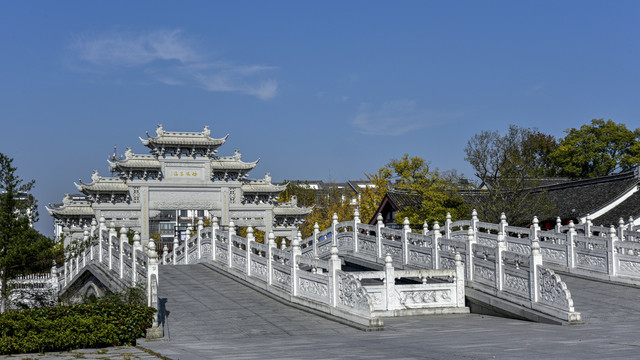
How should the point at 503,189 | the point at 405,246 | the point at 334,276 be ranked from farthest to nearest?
the point at 503,189 < the point at 405,246 < the point at 334,276

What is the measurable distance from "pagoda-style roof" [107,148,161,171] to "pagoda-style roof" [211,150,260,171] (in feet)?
11.4

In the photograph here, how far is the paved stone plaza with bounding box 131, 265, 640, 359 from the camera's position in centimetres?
990

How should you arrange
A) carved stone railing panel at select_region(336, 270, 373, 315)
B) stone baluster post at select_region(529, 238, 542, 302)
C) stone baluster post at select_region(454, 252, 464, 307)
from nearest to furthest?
carved stone railing panel at select_region(336, 270, 373, 315) < stone baluster post at select_region(529, 238, 542, 302) < stone baluster post at select_region(454, 252, 464, 307)

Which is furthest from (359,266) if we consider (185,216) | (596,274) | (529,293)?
(185,216)

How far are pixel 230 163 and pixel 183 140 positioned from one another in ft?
10.5

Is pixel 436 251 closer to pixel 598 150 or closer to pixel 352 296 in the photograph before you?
pixel 352 296

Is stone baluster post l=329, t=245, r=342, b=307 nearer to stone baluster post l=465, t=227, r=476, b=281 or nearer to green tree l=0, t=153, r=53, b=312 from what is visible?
stone baluster post l=465, t=227, r=476, b=281

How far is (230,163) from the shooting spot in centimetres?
4444

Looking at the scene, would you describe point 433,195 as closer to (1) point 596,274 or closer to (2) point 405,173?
(2) point 405,173

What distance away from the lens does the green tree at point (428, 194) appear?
39219 millimetres

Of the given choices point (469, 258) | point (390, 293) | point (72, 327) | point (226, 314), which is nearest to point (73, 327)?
point (72, 327)


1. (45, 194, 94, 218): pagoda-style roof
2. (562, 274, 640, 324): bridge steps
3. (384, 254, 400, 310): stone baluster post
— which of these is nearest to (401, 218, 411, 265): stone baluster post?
(562, 274, 640, 324): bridge steps

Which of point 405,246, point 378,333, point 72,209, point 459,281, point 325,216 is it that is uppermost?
point 72,209

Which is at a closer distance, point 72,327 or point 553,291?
point 72,327
